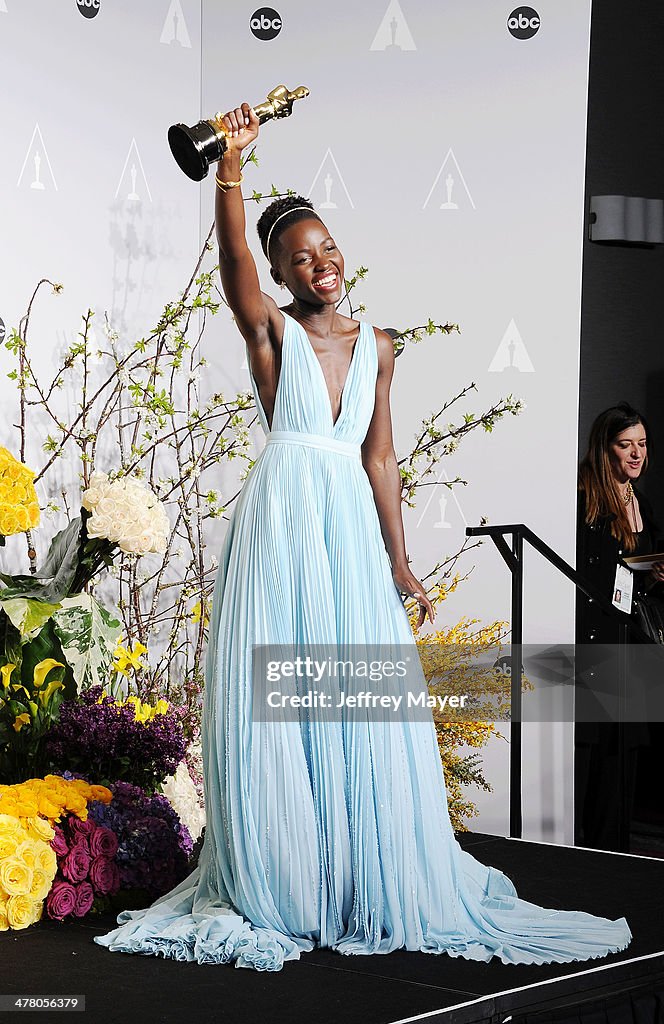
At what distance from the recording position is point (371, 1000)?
235 centimetres

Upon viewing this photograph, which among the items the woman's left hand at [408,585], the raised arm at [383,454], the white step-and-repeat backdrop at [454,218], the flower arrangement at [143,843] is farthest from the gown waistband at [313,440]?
the white step-and-repeat backdrop at [454,218]

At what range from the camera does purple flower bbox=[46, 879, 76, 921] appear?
116 inches

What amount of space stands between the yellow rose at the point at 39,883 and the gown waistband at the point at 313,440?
3.68 feet

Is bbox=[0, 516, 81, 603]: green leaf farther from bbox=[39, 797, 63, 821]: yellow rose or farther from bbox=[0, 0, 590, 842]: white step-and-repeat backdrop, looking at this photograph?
bbox=[0, 0, 590, 842]: white step-and-repeat backdrop

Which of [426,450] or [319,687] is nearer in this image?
[319,687]

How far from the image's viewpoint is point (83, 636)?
3289mm

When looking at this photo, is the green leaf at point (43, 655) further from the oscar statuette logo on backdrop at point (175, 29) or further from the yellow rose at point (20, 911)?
the oscar statuette logo on backdrop at point (175, 29)

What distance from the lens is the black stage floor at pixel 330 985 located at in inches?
90.6

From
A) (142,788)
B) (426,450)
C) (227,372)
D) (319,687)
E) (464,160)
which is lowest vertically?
(142,788)

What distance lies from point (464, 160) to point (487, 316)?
63 cm

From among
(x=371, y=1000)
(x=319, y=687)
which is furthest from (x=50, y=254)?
(x=371, y=1000)

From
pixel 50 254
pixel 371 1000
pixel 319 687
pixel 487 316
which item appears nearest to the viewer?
pixel 371 1000

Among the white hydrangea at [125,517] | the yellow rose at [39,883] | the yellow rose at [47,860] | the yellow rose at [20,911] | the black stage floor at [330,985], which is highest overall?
the white hydrangea at [125,517]

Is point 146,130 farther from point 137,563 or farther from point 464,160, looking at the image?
point 137,563
